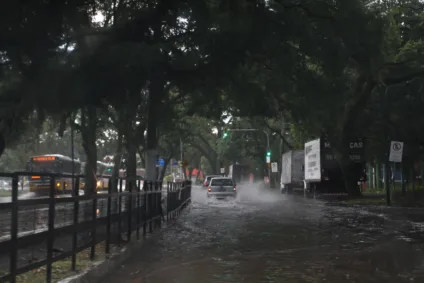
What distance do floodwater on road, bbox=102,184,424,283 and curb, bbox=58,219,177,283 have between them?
5.1 inches

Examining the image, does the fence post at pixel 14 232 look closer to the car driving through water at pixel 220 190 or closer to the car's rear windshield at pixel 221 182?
the car driving through water at pixel 220 190

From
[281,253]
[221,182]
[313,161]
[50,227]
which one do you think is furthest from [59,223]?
[221,182]

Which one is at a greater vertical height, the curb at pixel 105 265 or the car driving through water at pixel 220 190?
the car driving through water at pixel 220 190

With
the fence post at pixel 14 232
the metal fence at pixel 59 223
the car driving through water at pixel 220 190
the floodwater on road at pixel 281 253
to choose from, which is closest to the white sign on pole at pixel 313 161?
the car driving through water at pixel 220 190

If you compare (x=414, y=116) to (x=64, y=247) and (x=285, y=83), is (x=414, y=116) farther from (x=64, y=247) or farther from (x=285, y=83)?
(x=64, y=247)

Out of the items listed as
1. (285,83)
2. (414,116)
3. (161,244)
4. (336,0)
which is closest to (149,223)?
(161,244)

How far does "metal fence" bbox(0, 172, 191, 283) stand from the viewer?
5973 millimetres

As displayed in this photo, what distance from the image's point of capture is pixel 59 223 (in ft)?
24.6

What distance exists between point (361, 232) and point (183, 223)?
6.18 metres

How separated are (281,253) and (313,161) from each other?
23297 millimetres

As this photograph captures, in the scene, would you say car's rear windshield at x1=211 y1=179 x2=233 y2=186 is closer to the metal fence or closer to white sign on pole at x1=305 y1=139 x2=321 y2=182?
white sign on pole at x1=305 y1=139 x2=321 y2=182

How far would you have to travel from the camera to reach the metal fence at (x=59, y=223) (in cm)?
597

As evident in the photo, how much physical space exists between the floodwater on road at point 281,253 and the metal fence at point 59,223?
28.5 inches

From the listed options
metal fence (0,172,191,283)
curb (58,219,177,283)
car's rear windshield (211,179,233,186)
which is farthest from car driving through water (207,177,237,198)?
curb (58,219,177,283)
